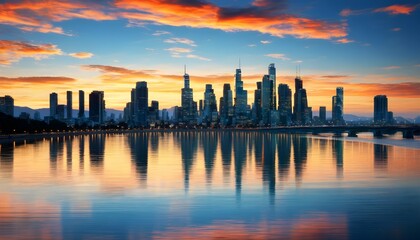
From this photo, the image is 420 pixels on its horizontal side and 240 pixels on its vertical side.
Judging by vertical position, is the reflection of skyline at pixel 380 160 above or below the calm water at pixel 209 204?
below

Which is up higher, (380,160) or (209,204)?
(209,204)

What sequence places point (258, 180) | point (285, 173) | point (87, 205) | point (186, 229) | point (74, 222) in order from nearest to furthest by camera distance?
point (186, 229) < point (74, 222) < point (87, 205) < point (258, 180) < point (285, 173)

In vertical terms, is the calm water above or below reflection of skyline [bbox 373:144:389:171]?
above

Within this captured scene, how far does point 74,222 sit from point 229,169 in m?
29.8

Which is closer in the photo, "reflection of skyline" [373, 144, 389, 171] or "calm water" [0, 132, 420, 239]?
"calm water" [0, 132, 420, 239]

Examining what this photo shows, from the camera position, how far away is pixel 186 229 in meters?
23.0

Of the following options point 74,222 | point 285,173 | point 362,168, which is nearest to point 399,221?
point 74,222

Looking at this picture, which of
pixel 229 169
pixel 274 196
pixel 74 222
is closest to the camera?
pixel 74 222

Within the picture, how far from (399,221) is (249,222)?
7768 mm

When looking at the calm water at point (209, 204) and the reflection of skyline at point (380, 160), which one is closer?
the calm water at point (209, 204)

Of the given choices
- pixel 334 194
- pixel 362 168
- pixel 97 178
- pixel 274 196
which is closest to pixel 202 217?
pixel 274 196

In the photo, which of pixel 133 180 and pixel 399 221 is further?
pixel 133 180

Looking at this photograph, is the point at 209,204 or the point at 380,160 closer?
the point at 209,204

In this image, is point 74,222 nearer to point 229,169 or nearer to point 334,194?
point 334,194
